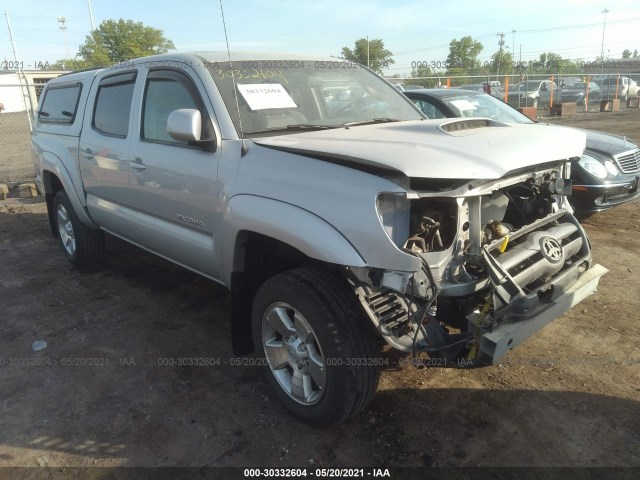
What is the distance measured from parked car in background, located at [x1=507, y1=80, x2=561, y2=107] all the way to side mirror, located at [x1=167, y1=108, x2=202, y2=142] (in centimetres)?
2145

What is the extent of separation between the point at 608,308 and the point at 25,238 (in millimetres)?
6864

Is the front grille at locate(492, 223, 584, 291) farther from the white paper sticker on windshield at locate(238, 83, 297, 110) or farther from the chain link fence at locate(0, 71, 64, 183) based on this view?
the chain link fence at locate(0, 71, 64, 183)

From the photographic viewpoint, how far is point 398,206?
230 centimetres

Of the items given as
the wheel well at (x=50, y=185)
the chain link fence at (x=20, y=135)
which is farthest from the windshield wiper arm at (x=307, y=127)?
the chain link fence at (x=20, y=135)

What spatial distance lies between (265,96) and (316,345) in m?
1.64

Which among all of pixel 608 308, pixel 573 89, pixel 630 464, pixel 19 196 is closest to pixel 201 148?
pixel 630 464

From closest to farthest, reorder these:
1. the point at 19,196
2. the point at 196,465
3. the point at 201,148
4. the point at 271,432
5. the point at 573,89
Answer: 1. the point at 196,465
2. the point at 271,432
3. the point at 201,148
4. the point at 19,196
5. the point at 573,89

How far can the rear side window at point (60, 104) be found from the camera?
4.96 m

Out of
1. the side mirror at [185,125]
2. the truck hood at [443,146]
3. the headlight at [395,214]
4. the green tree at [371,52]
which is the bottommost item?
the headlight at [395,214]

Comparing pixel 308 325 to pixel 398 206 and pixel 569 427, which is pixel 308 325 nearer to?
pixel 398 206

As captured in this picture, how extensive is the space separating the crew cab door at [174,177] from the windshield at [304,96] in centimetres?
23

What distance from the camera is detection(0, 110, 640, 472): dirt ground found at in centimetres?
256

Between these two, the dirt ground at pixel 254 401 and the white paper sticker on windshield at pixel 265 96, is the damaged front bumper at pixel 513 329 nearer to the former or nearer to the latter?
the dirt ground at pixel 254 401

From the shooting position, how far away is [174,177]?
3328 mm
